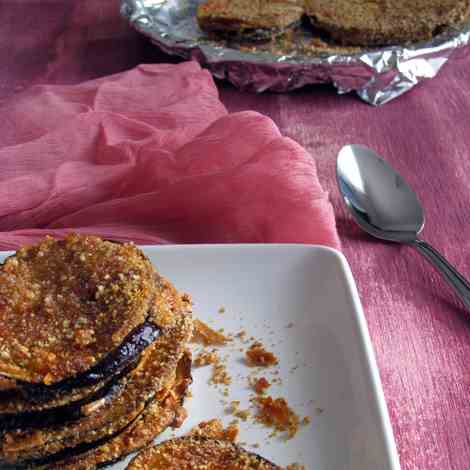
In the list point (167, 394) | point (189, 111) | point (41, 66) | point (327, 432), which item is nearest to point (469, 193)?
point (189, 111)

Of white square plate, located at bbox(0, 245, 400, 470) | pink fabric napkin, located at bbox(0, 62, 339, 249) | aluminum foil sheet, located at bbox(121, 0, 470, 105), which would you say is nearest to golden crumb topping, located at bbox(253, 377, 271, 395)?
white square plate, located at bbox(0, 245, 400, 470)

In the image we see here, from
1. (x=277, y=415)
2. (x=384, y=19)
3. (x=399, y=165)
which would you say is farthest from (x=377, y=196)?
(x=384, y=19)

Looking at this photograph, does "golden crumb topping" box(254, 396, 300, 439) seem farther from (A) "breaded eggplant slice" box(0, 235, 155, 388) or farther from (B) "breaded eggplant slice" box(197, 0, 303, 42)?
(B) "breaded eggplant slice" box(197, 0, 303, 42)

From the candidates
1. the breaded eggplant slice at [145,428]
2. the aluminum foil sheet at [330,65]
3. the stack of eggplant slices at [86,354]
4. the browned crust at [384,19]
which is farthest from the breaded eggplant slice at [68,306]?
the browned crust at [384,19]

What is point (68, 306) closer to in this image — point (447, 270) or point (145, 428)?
point (145, 428)

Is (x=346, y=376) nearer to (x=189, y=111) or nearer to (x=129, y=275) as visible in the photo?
(x=129, y=275)

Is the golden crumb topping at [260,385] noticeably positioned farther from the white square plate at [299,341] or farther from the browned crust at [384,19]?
the browned crust at [384,19]
